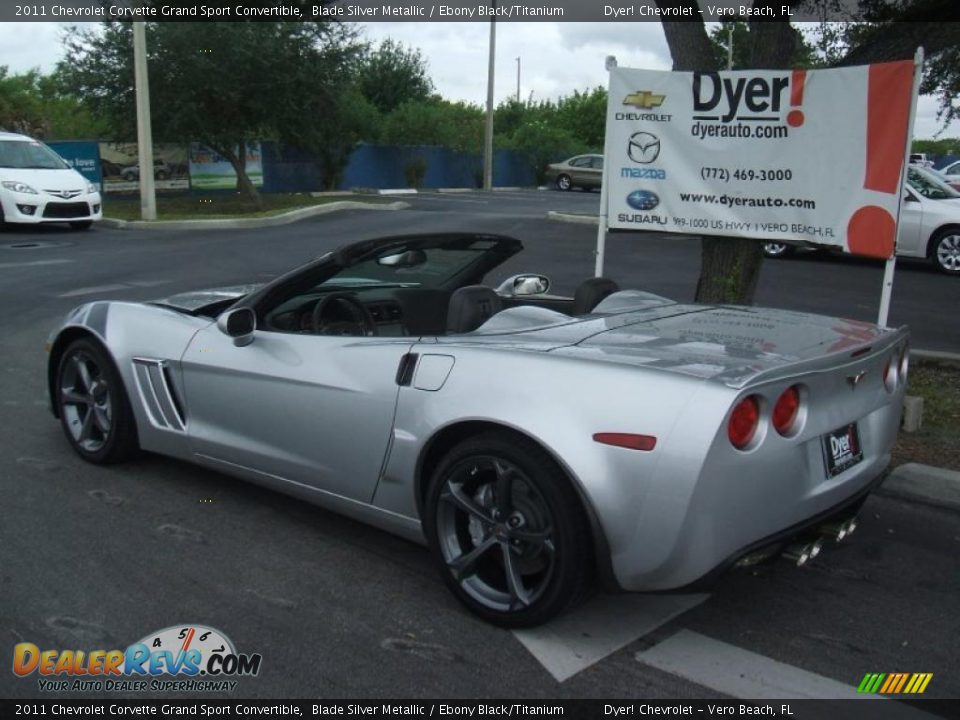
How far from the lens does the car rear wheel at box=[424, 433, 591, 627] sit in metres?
3.04

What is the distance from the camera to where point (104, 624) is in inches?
128

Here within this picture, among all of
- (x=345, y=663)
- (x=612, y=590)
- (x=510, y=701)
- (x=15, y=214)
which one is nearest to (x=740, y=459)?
(x=612, y=590)

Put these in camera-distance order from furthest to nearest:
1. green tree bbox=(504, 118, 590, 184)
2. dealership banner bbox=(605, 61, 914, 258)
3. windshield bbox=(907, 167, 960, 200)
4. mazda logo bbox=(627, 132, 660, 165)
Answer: green tree bbox=(504, 118, 590, 184)
windshield bbox=(907, 167, 960, 200)
mazda logo bbox=(627, 132, 660, 165)
dealership banner bbox=(605, 61, 914, 258)

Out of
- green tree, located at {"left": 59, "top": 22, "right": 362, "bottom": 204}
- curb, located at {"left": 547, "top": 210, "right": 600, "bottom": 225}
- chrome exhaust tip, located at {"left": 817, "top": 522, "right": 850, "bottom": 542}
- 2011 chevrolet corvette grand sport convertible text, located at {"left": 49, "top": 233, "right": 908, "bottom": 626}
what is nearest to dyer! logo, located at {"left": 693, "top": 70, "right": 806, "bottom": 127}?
2011 chevrolet corvette grand sport convertible text, located at {"left": 49, "top": 233, "right": 908, "bottom": 626}

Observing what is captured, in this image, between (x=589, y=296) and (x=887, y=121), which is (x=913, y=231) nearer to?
(x=887, y=121)

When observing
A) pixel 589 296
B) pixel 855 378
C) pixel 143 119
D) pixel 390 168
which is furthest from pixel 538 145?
pixel 855 378

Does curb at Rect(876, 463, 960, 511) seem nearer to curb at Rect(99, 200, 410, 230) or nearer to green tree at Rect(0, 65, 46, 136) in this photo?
curb at Rect(99, 200, 410, 230)

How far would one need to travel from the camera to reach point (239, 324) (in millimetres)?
4129

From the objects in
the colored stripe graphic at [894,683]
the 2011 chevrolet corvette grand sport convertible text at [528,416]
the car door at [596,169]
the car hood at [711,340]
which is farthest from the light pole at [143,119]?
the car door at [596,169]

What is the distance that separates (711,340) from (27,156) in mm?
16690

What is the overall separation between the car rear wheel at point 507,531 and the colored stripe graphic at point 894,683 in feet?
3.10

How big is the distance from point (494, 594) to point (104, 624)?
4.44ft

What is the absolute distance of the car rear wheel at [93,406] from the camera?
4746mm

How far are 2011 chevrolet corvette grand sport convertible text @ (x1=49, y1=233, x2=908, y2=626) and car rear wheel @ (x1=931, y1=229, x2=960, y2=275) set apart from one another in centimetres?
1072
